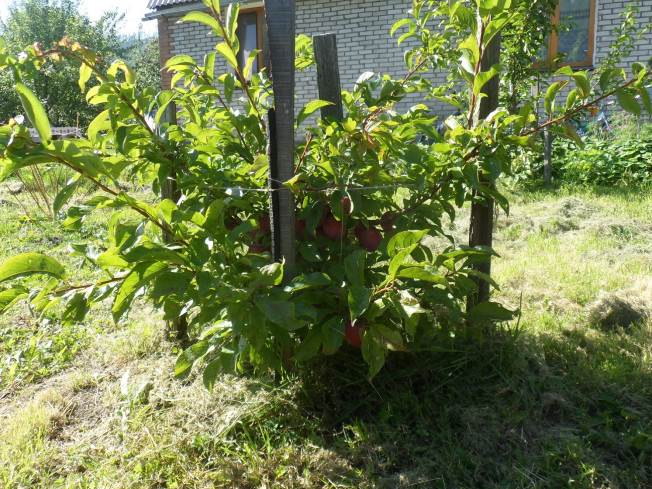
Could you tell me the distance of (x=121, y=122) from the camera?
187 cm

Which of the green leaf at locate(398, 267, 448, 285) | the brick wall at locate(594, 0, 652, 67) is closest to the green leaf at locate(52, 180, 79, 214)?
the green leaf at locate(398, 267, 448, 285)

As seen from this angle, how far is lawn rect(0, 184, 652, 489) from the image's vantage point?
1.81 meters

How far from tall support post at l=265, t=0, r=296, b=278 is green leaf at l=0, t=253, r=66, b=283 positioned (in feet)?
2.11

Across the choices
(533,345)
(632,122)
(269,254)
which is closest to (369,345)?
(269,254)

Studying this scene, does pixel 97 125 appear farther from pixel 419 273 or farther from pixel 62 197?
pixel 419 273

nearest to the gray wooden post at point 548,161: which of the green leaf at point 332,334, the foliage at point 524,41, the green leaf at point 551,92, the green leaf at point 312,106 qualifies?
the foliage at point 524,41

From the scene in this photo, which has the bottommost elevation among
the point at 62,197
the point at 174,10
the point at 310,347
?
the point at 310,347

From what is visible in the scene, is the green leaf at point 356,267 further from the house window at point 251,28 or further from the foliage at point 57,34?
the foliage at point 57,34

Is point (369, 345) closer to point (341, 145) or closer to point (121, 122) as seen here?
point (341, 145)

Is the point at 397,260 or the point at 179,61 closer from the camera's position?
the point at 397,260

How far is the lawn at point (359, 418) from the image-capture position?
5.93 ft

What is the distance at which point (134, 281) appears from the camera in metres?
1.61

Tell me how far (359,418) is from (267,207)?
806mm

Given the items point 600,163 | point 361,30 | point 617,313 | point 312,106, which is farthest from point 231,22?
point 361,30
